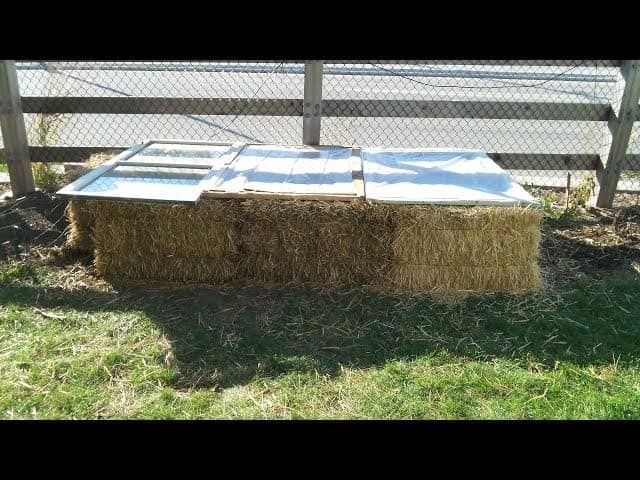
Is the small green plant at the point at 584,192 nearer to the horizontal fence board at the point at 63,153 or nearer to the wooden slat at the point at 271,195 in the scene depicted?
the wooden slat at the point at 271,195

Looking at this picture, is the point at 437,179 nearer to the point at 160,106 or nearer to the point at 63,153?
the point at 160,106

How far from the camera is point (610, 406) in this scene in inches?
104

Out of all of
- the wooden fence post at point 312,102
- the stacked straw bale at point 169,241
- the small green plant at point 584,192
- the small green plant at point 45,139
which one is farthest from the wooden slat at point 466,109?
the small green plant at point 45,139

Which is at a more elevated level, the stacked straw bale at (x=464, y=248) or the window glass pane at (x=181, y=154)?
the window glass pane at (x=181, y=154)

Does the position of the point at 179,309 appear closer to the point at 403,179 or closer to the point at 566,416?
the point at 403,179

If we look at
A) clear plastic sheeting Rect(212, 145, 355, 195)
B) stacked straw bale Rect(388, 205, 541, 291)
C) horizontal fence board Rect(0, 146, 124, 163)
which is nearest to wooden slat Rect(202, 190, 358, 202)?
clear plastic sheeting Rect(212, 145, 355, 195)

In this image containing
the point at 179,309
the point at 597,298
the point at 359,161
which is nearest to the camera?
the point at 179,309

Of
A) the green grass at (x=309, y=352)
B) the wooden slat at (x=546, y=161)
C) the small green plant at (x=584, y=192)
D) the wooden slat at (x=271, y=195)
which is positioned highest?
the wooden slat at (x=546, y=161)

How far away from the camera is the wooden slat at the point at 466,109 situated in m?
5.05

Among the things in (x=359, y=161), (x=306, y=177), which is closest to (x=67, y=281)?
(x=306, y=177)

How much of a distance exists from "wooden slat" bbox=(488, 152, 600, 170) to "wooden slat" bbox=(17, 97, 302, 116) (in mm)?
2219

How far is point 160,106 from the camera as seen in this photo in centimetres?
512

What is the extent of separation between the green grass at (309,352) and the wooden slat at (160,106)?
1.90 meters

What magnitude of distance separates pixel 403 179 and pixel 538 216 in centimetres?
102
